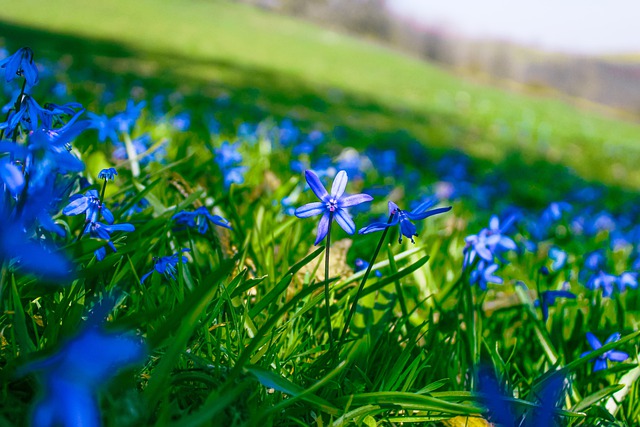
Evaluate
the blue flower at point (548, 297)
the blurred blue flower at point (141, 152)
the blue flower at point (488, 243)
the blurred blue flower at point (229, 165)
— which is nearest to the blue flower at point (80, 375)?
the blue flower at point (488, 243)

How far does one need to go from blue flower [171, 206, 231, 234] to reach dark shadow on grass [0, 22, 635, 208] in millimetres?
2142

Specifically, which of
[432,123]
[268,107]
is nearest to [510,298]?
[268,107]

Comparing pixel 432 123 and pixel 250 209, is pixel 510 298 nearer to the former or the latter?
pixel 250 209

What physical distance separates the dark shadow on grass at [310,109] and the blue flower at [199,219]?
2.14 m

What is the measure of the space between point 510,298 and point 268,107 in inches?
207

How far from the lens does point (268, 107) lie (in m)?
6.73

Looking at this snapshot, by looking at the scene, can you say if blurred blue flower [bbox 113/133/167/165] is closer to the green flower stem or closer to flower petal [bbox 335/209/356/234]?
the green flower stem

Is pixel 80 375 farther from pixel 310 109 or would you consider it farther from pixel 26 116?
pixel 310 109

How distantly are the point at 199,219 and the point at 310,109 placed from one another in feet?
20.4

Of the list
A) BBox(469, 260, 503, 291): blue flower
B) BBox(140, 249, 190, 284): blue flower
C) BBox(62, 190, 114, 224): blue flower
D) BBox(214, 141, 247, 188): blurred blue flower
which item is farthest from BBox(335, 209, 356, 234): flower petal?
BBox(214, 141, 247, 188): blurred blue flower

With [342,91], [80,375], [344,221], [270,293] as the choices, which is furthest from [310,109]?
[80,375]

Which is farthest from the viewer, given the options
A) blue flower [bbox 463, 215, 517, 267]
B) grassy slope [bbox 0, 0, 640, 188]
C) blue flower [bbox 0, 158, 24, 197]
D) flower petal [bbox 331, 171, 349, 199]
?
grassy slope [bbox 0, 0, 640, 188]

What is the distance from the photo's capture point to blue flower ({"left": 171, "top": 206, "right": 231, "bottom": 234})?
1.47 meters

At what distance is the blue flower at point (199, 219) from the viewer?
4.83 feet
